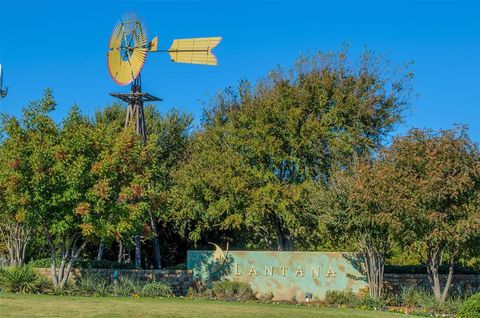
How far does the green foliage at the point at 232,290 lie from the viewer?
26141mm

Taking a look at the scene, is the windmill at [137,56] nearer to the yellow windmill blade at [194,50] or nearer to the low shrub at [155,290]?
the yellow windmill blade at [194,50]

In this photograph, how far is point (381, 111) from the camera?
31.8m

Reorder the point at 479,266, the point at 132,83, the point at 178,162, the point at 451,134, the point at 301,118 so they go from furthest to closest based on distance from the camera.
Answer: the point at 178,162 < the point at 132,83 < the point at 301,118 < the point at 479,266 < the point at 451,134

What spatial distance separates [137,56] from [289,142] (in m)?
8.91

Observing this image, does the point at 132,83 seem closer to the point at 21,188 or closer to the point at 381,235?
the point at 21,188

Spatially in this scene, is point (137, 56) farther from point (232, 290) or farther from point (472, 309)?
point (472, 309)

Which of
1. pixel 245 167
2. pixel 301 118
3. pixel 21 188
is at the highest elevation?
pixel 301 118

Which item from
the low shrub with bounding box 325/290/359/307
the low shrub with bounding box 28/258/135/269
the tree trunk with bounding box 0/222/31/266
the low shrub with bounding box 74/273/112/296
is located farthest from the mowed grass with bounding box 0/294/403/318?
the tree trunk with bounding box 0/222/31/266

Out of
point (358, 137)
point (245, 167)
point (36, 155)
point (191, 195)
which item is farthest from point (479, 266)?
point (36, 155)

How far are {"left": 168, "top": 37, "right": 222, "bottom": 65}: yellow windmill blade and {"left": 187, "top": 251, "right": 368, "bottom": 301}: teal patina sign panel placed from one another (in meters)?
9.66

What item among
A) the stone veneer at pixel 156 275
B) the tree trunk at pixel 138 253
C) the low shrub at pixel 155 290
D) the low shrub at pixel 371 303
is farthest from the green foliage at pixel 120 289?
the low shrub at pixel 371 303

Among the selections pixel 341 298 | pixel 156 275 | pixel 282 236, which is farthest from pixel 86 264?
pixel 341 298

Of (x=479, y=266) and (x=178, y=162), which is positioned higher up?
(x=178, y=162)

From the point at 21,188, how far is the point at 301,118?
13150mm
